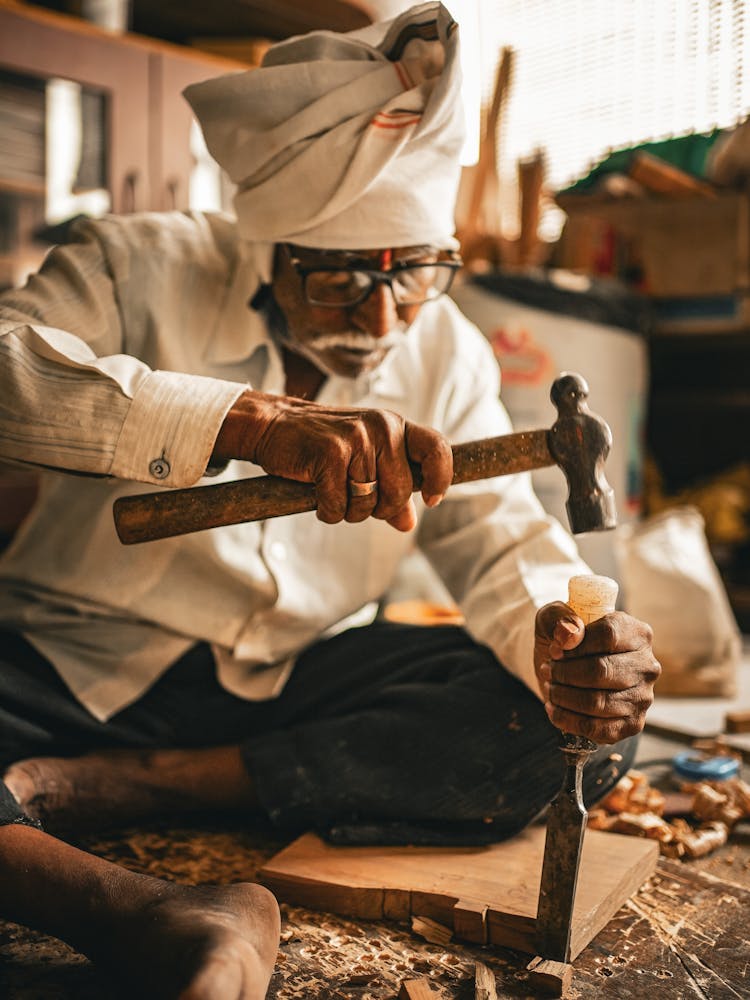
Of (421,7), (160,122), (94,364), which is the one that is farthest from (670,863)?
(160,122)

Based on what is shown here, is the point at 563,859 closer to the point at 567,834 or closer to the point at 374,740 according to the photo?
the point at 567,834

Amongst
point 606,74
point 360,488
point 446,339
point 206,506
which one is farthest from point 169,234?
point 606,74

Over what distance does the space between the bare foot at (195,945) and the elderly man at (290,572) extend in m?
0.43

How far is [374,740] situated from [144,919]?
57 centimetres

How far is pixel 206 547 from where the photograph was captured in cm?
164

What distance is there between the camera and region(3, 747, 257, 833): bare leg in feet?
5.12

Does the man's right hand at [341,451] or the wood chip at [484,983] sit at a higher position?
the man's right hand at [341,451]

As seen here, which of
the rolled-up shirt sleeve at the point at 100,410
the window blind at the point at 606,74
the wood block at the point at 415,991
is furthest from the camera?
the window blind at the point at 606,74

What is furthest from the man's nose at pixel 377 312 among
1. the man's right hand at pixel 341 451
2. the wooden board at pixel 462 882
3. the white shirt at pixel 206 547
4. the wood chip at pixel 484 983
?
the wood chip at pixel 484 983

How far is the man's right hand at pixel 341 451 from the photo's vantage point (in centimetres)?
119

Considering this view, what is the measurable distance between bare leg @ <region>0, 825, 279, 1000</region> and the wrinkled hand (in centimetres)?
45

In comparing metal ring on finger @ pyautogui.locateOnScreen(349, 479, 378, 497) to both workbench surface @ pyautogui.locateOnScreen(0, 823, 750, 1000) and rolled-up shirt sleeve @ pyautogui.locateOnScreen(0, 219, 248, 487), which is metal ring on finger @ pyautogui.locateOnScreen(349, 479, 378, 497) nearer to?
rolled-up shirt sleeve @ pyautogui.locateOnScreen(0, 219, 248, 487)

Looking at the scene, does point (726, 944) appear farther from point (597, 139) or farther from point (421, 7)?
point (597, 139)

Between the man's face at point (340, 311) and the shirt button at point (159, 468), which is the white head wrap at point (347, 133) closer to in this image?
the man's face at point (340, 311)
